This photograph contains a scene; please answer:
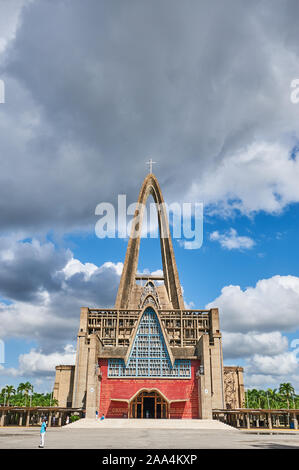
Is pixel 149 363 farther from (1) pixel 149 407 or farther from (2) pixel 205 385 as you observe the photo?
(2) pixel 205 385

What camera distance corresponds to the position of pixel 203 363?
49.3 metres

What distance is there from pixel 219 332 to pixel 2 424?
36.3 metres

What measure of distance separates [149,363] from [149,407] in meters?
6.23

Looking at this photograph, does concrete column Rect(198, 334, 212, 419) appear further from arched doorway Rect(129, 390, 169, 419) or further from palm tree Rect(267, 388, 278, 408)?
palm tree Rect(267, 388, 278, 408)

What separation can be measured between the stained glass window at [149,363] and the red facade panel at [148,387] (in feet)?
2.46

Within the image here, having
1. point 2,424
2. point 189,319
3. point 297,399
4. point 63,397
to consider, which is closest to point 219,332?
point 189,319

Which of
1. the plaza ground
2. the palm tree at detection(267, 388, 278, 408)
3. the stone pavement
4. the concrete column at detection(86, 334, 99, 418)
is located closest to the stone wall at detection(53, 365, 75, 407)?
the concrete column at detection(86, 334, 99, 418)

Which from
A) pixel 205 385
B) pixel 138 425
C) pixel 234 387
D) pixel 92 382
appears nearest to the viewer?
pixel 138 425

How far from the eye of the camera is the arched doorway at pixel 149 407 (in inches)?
1945

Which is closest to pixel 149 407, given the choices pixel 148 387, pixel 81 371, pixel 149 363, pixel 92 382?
pixel 148 387

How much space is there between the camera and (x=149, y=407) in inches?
2030

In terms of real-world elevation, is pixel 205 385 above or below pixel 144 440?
above
